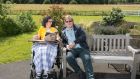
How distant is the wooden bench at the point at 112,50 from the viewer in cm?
775

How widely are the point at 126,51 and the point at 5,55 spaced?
3.91m

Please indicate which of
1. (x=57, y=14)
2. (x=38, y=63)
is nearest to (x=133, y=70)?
(x=38, y=63)

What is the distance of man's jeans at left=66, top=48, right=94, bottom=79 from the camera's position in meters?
7.45

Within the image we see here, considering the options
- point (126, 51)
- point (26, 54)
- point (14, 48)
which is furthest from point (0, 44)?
point (126, 51)

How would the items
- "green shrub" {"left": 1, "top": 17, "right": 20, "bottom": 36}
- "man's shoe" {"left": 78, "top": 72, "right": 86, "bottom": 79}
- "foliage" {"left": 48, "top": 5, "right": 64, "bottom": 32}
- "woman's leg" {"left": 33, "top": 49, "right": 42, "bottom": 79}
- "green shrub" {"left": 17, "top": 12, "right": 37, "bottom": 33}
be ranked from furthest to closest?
"green shrub" {"left": 17, "top": 12, "right": 37, "bottom": 33} < "green shrub" {"left": 1, "top": 17, "right": 20, "bottom": 36} < "foliage" {"left": 48, "top": 5, "right": 64, "bottom": 32} < "man's shoe" {"left": 78, "top": 72, "right": 86, "bottom": 79} < "woman's leg" {"left": 33, "top": 49, "right": 42, "bottom": 79}

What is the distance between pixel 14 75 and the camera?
852 centimetres

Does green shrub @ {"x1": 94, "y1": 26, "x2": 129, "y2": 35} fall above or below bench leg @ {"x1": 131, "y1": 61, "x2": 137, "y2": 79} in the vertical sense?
below

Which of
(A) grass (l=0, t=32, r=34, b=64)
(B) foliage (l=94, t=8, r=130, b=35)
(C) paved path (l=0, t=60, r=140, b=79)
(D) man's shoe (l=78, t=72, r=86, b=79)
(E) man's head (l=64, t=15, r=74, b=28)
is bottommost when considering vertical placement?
(A) grass (l=0, t=32, r=34, b=64)

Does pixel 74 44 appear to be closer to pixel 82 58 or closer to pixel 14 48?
pixel 82 58

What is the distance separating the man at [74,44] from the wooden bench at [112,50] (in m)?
0.18

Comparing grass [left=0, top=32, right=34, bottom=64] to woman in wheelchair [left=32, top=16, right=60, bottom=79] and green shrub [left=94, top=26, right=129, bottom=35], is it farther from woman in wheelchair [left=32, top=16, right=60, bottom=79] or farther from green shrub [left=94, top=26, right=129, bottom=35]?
woman in wheelchair [left=32, top=16, right=60, bottom=79]

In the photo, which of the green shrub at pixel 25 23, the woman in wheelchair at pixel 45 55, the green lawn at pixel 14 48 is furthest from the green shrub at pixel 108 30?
the woman in wheelchair at pixel 45 55

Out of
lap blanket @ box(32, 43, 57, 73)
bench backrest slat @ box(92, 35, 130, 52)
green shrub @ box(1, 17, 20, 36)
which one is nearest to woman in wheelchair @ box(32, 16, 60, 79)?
lap blanket @ box(32, 43, 57, 73)

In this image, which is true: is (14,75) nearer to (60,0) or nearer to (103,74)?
(103,74)
